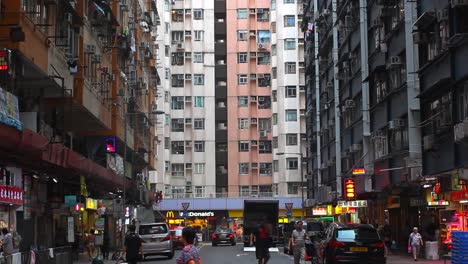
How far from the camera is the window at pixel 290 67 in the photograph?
85.9m

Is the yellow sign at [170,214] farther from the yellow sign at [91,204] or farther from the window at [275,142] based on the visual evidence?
the yellow sign at [91,204]

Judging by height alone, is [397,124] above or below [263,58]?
below

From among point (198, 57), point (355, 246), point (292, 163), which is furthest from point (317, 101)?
point (355, 246)

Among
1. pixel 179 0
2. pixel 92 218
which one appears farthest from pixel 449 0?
pixel 179 0

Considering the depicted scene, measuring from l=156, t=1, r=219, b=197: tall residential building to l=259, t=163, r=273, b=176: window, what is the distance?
5497 millimetres

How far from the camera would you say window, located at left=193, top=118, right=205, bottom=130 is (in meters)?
89.8

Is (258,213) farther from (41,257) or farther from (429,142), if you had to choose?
(41,257)

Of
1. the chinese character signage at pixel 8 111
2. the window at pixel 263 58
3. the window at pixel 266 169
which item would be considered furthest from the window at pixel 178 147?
the chinese character signage at pixel 8 111

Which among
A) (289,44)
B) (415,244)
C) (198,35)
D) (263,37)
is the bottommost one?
(415,244)

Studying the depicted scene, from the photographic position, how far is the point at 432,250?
112ft

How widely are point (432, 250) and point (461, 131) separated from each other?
10592 millimetres

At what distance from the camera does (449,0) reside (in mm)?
27219

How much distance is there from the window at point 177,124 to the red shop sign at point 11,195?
61916mm

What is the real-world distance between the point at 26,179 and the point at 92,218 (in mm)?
17484
